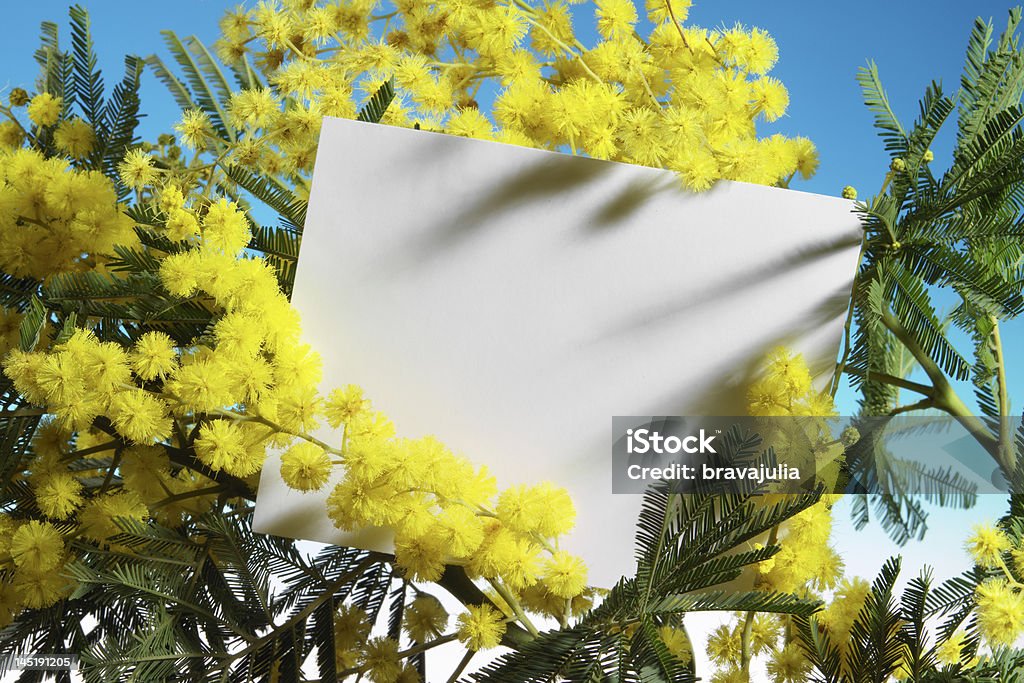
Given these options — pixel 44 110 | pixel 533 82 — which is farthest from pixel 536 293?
pixel 44 110

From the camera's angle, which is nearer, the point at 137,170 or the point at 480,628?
the point at 480,628

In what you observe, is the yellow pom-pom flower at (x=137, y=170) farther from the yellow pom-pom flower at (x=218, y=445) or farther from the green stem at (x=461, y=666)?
the green stem at (x=461, y=666)

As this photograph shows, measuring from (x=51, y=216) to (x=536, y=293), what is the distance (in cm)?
38

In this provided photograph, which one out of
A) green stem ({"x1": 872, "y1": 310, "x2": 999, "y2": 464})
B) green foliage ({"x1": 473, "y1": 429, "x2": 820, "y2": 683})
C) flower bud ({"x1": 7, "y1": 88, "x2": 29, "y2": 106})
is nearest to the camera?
green foliage ({"x1": 473, "y1": 429, "x2": 820, "y2": 683})

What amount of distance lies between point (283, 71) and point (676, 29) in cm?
34

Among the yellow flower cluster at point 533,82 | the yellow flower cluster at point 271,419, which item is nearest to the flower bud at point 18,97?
the yellow flower cluster at point 533,82

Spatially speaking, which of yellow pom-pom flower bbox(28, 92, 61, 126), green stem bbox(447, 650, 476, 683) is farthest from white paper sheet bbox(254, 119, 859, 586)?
yellow pom-pom flower bbox(28, 92, 61, 126)

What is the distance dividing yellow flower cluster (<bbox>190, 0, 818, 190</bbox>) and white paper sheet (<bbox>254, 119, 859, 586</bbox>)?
37mm

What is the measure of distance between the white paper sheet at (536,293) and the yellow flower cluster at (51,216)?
16 cm

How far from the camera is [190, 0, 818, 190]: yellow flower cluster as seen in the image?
2.20 feet

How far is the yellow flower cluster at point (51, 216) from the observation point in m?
0.68

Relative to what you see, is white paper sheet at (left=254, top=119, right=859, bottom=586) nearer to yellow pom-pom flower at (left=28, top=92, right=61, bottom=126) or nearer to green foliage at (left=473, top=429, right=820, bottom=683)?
green foliage at (left=473, top=429, right=820, bottom=683)

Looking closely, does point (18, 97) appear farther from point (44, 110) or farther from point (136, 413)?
point (136, 413)

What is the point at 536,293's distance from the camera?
67cm
